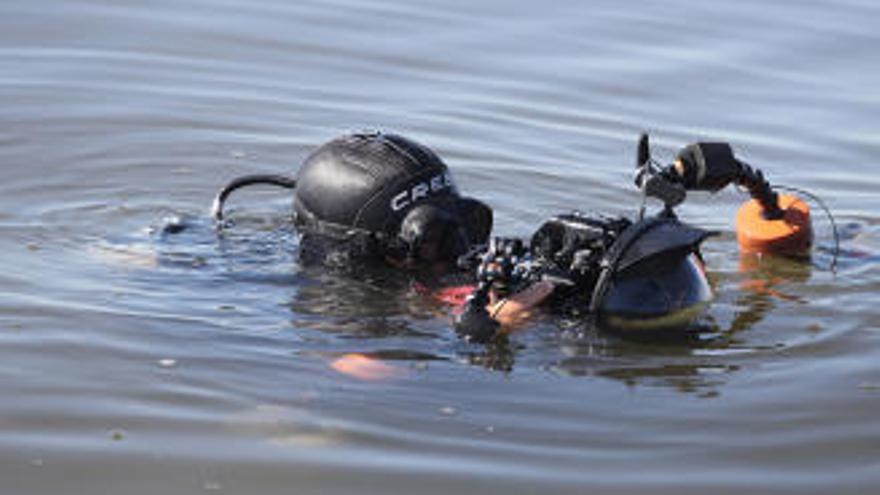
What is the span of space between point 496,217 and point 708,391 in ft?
10.2

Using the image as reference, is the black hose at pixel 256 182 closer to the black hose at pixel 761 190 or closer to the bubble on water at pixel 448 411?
the black hose at pixel 761 190

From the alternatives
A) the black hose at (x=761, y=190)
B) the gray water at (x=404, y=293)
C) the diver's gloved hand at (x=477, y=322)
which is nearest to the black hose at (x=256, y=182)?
the gray water at (x=404, y=293)

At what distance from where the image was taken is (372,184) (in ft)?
26.2

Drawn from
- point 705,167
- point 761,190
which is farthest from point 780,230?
point 705,167

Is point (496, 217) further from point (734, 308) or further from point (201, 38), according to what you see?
point (201, 38)

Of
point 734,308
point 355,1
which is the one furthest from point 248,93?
point 734,308

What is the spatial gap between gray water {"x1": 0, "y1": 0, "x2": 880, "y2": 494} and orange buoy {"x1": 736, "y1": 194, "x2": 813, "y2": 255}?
0.42ft

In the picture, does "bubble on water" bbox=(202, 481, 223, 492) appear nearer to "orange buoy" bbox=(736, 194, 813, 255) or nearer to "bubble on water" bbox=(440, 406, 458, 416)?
"bubble on water" bbox=(440, 406, 458, 416)

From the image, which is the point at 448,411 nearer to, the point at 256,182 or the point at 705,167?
the point at 705,167

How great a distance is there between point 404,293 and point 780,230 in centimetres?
212

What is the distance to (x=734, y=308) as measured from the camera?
813 cm

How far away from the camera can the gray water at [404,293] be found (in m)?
6.09

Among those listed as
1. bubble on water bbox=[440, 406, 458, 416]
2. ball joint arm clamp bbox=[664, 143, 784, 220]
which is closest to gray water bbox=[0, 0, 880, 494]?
bubble on water bbox=[440, 406, 458, 416]

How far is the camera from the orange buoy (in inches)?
348
